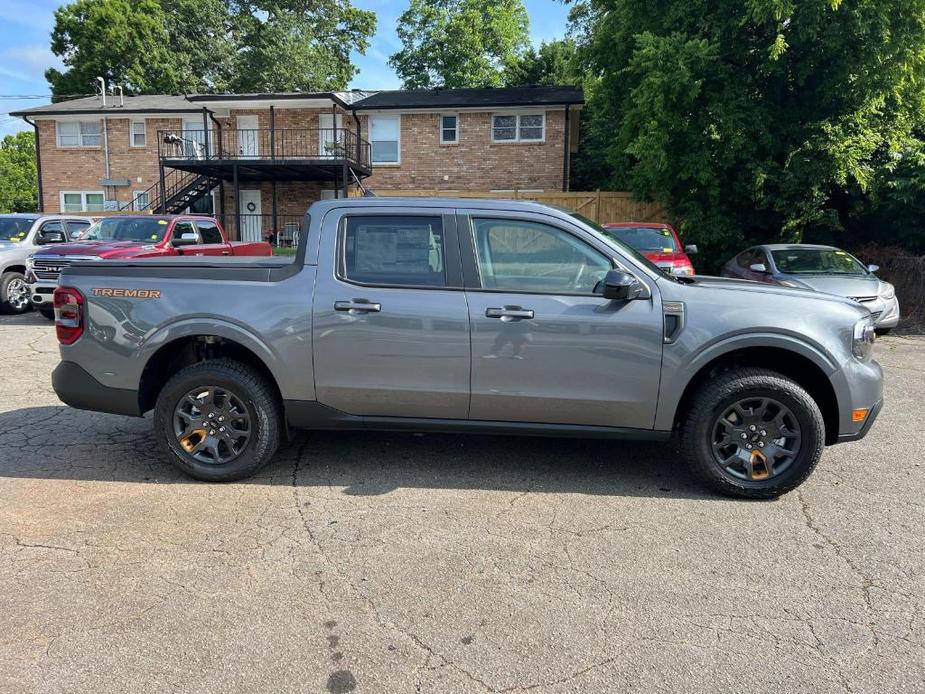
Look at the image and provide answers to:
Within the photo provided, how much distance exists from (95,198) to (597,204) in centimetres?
2072

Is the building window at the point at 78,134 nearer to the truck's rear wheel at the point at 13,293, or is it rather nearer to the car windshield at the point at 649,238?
the truck's rear wheel at the point at 13,293

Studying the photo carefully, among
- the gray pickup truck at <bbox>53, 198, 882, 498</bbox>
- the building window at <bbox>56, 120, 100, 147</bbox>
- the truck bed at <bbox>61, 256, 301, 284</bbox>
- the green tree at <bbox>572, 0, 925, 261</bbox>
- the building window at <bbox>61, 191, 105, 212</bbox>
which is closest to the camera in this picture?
the gray pickup truck at <bbox>53, 198, 882, 498</bbox>

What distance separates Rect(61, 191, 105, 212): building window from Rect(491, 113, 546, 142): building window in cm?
1634

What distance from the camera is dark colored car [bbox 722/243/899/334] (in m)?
10.0

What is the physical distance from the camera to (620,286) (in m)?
3.88

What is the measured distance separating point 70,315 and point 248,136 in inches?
896

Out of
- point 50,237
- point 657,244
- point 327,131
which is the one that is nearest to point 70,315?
point 657,244

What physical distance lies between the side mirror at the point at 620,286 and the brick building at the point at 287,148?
19050 millimetres

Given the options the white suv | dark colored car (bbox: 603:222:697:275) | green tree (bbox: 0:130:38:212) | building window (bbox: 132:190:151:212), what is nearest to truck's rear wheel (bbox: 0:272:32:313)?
the white suv

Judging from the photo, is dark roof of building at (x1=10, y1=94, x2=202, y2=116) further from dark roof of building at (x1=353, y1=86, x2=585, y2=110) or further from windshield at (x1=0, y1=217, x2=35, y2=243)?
windshield at (x1=0, y1=217, x2=35, y2=243)

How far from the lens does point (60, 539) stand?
3.53 meters

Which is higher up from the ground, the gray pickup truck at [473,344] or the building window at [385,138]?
the building window at [385,138]

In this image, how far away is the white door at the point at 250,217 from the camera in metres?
25.9

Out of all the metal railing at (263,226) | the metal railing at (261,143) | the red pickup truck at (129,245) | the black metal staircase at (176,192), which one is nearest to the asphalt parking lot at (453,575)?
the red pickup truck at (129,245)
